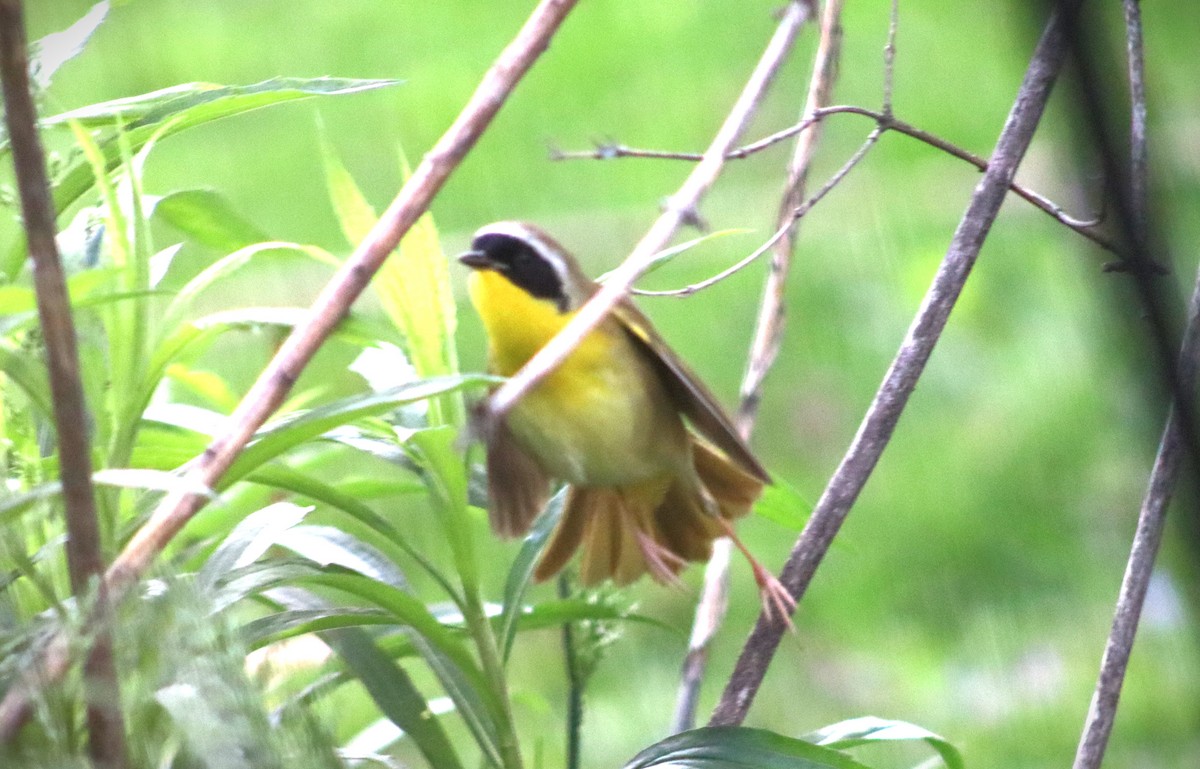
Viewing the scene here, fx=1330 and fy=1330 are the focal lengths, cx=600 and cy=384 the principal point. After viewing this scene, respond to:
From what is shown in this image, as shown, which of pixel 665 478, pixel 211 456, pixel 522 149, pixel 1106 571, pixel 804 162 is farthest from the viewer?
pixel 522 149

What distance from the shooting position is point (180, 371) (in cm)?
100

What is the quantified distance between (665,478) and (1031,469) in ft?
4.92

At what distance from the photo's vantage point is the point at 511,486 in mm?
1219

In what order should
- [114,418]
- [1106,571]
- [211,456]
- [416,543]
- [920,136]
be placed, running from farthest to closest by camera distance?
[1106,571]
[416,543]
[920,136]
[114,418]
[211,456]

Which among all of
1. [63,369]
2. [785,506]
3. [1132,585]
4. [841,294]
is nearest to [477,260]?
[785,506]

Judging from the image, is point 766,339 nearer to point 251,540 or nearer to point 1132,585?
point 1132,585

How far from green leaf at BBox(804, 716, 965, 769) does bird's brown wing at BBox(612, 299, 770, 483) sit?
206 mm

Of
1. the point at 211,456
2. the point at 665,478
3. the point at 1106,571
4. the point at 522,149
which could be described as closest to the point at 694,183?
the point at 211,456

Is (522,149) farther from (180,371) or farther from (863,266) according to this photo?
(180,371)

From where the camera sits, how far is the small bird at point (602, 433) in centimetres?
129

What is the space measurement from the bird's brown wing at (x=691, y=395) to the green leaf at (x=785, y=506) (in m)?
0.05

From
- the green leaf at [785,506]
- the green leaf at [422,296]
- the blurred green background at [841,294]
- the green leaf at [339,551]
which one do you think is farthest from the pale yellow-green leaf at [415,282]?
the blurred green background at [841,294]

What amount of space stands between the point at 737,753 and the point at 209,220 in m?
0.53

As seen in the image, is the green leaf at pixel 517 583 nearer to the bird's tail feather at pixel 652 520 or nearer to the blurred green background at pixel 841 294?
the bird's tail feather at pixel 652 520
